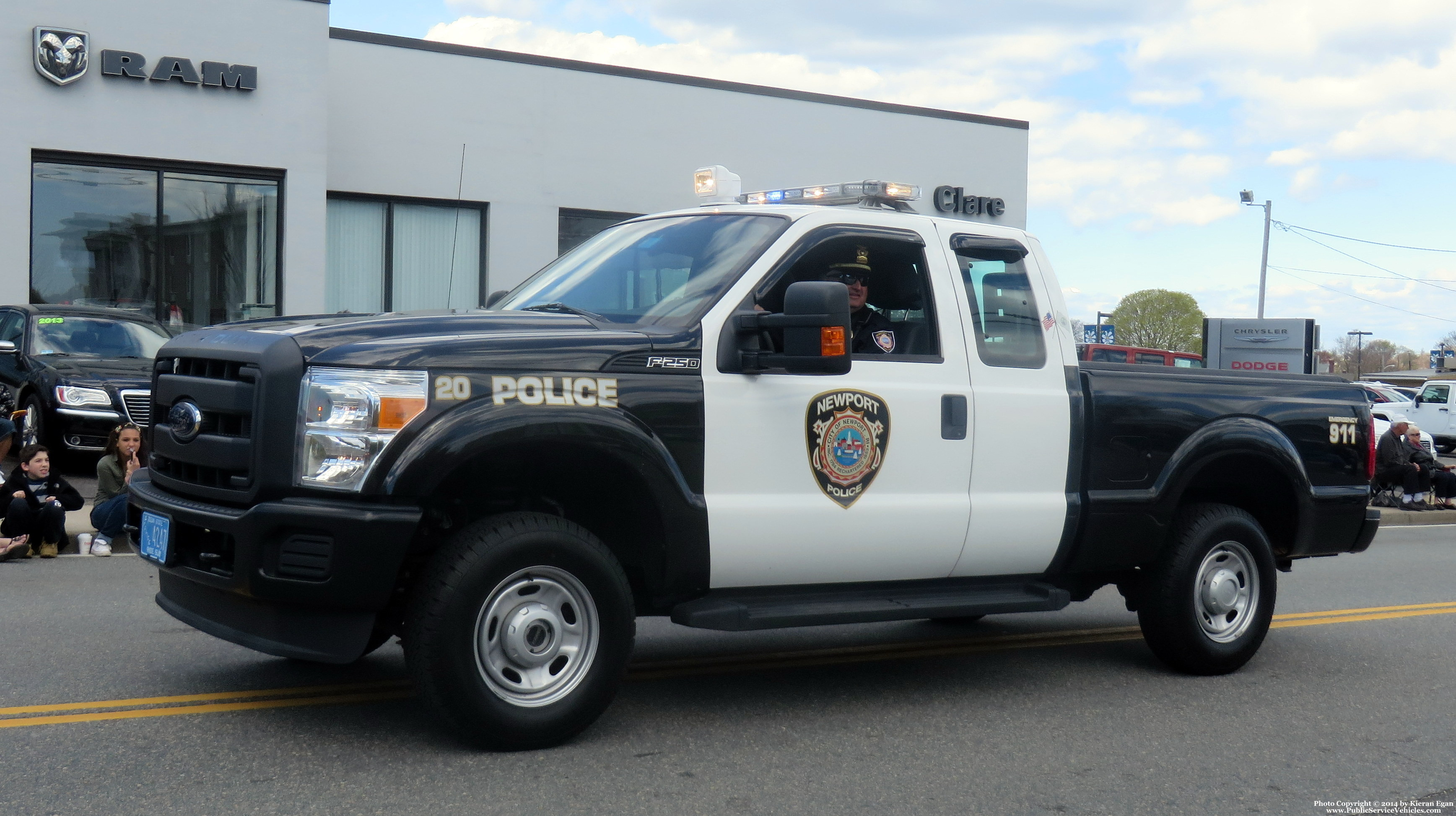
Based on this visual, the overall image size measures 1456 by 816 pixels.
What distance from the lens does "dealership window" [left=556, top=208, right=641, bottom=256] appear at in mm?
21203

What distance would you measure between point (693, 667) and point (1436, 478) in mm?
15135

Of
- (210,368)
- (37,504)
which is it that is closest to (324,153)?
(37,504)

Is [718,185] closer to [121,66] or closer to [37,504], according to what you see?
[37,504]

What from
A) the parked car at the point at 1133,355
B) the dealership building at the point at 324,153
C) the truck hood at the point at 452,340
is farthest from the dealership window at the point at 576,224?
the truck hood at the point at 452,340

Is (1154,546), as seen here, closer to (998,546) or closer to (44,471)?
(998,546)

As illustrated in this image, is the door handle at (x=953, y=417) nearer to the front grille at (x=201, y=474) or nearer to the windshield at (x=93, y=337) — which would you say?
the front grille at (x=201, y=474)

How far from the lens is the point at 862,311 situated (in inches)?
232

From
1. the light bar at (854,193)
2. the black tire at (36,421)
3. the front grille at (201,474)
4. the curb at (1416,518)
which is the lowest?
the curb at (1416,518)

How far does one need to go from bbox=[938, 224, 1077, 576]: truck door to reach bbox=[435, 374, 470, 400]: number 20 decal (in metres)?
2.30

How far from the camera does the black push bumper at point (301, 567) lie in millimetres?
4379

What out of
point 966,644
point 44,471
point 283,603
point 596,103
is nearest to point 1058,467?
point 966,644

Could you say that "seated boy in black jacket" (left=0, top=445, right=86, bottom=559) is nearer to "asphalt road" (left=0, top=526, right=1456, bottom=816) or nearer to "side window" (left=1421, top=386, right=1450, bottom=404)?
"asphalt road" (left=0, top=526, right=1456, bottom=816)

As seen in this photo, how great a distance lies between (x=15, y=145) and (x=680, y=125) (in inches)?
386

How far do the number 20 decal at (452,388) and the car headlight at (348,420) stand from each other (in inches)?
3.4
